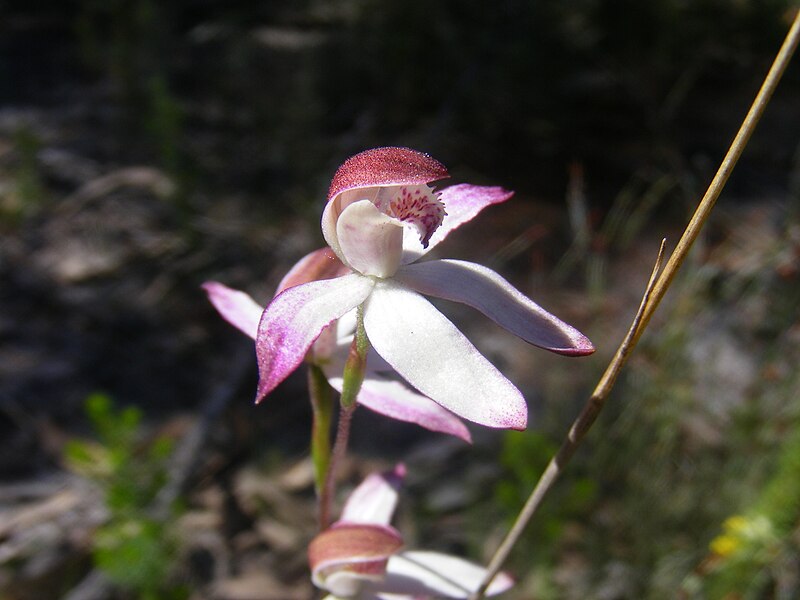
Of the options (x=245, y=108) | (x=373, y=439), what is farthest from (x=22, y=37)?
(x=373, y=439)

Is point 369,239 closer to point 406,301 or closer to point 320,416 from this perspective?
point 406,301

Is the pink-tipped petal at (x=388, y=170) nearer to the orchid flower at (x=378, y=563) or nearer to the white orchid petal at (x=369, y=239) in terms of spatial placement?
the white orchid petal at (x=369, y=239)

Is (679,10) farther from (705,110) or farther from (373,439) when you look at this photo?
(373,439)

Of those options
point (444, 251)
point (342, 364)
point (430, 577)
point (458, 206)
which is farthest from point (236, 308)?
point (444, 251)

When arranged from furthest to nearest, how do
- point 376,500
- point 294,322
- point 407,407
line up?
point 376,500 < point 407,407 < point 294,322

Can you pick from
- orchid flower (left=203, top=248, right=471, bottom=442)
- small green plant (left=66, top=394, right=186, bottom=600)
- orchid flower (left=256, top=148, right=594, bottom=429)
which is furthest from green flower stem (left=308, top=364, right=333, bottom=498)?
small green plant (left=66, top=394, right=186, bottom=600)

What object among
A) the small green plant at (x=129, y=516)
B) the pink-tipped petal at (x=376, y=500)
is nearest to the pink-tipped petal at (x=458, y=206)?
the pink-tipped petal at (x=376, y=500)
